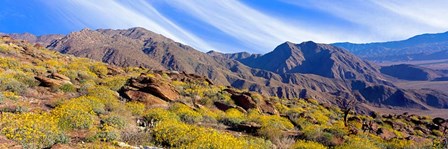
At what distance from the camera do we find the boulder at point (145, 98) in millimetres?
18062

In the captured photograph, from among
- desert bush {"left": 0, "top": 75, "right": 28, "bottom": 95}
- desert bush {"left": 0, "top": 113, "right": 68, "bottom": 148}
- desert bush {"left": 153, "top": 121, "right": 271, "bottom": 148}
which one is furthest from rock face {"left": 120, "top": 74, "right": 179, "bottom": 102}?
desert bush {"left": 0, "top": 113, "right": 68, "bottom": 148}

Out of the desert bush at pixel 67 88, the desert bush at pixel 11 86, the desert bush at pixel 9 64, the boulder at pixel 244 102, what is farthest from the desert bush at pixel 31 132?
the boulder at pixel 244 102

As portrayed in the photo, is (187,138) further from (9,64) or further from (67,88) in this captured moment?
(9,64)

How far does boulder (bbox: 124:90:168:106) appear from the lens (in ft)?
59.3

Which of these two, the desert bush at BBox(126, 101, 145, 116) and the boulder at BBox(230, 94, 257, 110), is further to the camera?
the boulder at BBox(230, 94, 257, 110)

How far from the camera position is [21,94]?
15695 mm

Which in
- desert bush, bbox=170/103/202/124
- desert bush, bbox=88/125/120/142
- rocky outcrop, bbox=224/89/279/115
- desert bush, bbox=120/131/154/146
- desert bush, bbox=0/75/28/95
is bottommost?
rocky outcrop, bbox=224/89/279/115

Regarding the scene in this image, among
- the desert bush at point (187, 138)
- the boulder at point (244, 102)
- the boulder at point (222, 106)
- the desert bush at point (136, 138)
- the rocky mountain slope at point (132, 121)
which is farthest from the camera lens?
the boulder at point (244, 102)

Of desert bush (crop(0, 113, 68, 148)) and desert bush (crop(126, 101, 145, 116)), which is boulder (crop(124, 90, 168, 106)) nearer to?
desert bush (crop(126, 101, 145, 116))

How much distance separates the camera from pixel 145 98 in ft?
60.2

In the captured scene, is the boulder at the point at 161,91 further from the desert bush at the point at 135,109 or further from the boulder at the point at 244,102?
the boulder at the point at 244,102

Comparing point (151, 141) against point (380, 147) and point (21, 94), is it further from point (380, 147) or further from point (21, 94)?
point (380, 147)

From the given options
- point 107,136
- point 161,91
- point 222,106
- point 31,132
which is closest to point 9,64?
point 161,91

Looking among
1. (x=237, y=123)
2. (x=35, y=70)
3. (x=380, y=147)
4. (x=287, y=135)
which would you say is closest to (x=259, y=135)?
(x=287, y=135)
